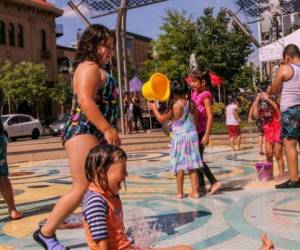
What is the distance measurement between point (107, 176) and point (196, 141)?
3.88 m

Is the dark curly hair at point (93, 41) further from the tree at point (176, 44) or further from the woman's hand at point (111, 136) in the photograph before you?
the tree at point (176, 44)

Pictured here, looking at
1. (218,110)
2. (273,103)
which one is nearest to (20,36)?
(218,110)

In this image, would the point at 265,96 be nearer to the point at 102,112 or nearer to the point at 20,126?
the point at 102,112

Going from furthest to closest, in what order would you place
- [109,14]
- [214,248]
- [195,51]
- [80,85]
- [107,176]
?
[195,51], [109,14], [214,248], [80,85], [107,176]

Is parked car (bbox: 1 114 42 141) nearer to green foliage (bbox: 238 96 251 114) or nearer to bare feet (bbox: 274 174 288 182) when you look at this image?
green foliage (bbox: 238 96 251 114)

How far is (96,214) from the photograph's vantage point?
3.15m

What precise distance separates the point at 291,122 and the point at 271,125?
4.36ft

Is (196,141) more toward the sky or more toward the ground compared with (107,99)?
more toward the ground

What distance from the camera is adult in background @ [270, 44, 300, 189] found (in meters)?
7.27

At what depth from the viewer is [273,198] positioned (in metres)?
6.69

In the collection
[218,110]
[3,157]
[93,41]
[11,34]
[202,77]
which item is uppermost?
[11,34]

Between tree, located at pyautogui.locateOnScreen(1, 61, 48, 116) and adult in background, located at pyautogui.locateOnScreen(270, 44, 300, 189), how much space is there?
3664cm

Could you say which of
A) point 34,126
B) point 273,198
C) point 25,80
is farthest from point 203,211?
point 25,80

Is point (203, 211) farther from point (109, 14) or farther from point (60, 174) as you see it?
point (109, 14)
